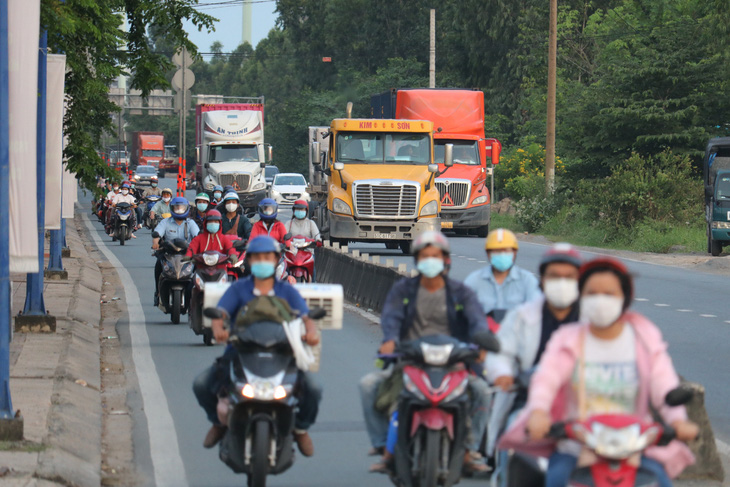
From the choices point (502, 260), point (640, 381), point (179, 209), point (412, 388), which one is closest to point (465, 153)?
point (179, 209)

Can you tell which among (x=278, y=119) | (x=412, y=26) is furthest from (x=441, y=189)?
(x=278, y=119)

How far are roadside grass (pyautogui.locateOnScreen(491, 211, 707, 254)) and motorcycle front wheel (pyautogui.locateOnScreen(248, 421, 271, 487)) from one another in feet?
87.7

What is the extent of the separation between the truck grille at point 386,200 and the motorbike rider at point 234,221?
11678mm

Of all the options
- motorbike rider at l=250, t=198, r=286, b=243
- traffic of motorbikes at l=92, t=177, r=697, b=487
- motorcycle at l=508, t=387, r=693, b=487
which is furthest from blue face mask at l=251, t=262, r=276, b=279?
motorbike rider at l=250, t=198, r=286, b=243

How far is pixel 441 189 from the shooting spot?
35.5 meters

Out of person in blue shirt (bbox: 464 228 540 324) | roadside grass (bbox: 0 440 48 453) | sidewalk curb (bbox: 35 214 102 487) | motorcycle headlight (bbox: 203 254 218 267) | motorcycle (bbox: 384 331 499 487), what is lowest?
sidewalk curb (bbox: 35 214 102 487)

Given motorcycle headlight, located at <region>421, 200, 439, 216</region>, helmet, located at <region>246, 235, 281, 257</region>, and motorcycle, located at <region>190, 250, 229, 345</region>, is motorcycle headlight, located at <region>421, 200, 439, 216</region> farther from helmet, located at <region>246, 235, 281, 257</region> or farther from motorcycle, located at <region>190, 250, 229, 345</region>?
helmet, located at <region>246, 235, 281, 257</region>

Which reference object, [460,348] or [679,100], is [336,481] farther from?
[679,100]

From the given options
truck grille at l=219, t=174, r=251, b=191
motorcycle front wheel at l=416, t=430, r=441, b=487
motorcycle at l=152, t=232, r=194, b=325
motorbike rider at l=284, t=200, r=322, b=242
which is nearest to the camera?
motorcycle front wheel at l=416, t=430, r=441, b=487

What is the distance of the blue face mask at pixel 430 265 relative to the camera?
7.09m

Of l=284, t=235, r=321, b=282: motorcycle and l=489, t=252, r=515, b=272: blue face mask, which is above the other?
l=489, t=252, r=515, b=272: blue face mask

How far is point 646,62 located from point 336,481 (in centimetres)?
3730

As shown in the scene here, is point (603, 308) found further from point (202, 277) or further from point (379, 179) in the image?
point (379, 179)

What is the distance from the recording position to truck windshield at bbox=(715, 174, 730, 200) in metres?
30.0
